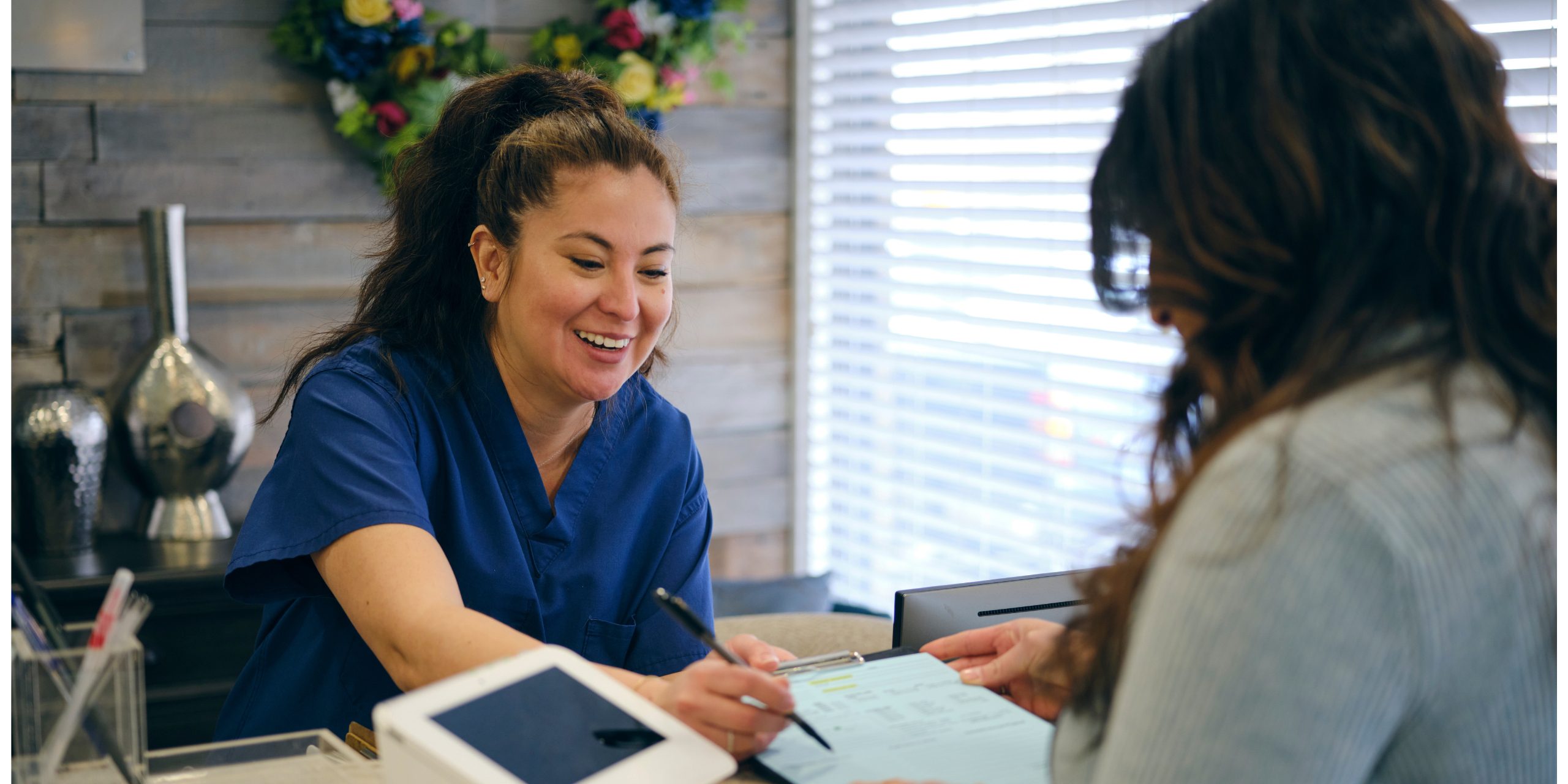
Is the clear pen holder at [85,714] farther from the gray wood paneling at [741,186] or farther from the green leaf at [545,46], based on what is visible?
the gray wood paneling at [741,186]

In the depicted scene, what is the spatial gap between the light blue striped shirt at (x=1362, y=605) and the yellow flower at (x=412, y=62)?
7.24 feet

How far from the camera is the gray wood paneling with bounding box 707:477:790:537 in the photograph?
3229 mm

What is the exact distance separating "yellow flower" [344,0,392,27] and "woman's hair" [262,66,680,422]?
100 centimetres

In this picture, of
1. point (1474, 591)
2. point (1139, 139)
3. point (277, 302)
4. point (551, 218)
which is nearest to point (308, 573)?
point (551, 218)

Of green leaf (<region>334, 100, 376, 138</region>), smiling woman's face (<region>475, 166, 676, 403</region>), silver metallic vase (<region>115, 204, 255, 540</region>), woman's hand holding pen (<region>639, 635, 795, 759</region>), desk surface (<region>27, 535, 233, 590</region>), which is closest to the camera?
woman's hand holding pen (<region>639, 635, 795, 759</region>)

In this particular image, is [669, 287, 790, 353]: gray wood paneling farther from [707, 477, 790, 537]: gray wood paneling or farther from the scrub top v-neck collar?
the scrub top v-neck collar

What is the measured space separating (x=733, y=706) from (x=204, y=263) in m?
2.03

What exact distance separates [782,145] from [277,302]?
1.25 meters

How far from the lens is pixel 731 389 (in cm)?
320

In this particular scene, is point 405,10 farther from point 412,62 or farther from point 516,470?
point 516,470

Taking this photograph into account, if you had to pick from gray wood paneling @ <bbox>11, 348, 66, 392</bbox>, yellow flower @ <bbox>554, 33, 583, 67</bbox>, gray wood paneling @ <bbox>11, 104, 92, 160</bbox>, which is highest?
yellow flower @ <bbox>554, 33, 583, 67</bbox>

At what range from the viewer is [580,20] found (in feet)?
9.46

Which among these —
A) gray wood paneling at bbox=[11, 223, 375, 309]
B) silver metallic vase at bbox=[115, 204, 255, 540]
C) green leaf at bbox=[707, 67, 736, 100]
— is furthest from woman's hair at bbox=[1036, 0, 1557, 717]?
green leaf at bbox=[707, 67, 736, 100]

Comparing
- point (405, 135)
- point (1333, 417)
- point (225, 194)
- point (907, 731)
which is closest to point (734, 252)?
point (405, 135)
